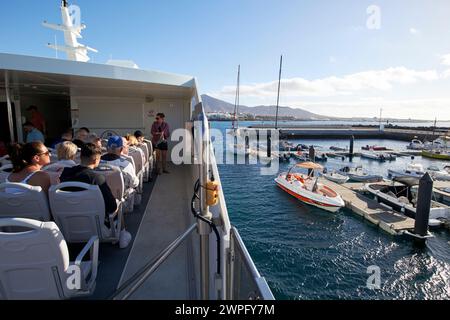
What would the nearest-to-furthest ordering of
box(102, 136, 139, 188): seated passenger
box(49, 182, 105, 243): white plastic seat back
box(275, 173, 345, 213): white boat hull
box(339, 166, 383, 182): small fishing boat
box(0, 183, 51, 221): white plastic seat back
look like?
box(0, 183, 51, 221): white plastic seat back < box(49, 182, 105, 243): white plastic seat back < box(102, 136, 139, 188): seated passenger < box(275, 173, 345, 213): white boat hull < box(339, 166, 383, 182): small fishing boat

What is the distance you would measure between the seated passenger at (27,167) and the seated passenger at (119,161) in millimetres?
996

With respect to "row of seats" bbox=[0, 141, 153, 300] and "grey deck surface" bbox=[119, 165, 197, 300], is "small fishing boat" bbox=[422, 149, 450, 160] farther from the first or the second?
"row of seats" bbox=[0, 141, 153, 300]

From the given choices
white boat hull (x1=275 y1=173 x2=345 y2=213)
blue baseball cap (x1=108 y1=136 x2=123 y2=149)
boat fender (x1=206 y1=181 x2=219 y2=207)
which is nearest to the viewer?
boat fender (x1=206 y1=181 x2=219 y2=207)

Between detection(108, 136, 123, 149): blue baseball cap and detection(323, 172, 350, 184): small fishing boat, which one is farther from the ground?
detection(108, 136, 123, 149): blue baseball cap

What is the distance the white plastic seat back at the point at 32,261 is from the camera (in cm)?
150

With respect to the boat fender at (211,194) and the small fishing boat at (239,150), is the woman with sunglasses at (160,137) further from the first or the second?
the small fishing boat at (239,150)

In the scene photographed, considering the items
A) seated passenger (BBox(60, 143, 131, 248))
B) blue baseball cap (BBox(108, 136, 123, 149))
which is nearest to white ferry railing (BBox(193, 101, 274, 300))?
seated passenger (BBox(60, 143, 131, 248))

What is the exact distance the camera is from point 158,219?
12.7 ft

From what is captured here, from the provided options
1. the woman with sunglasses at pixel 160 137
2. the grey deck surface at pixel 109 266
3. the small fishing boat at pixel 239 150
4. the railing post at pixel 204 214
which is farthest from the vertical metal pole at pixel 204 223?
the small fishing boat at pixel 239 150

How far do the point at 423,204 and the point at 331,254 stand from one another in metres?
5.33

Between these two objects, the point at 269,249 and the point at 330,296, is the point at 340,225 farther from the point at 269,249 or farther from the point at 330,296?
the point at 330,296

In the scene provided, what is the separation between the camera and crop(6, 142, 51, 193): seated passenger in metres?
2.33

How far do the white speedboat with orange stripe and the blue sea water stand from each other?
0.55 meters
